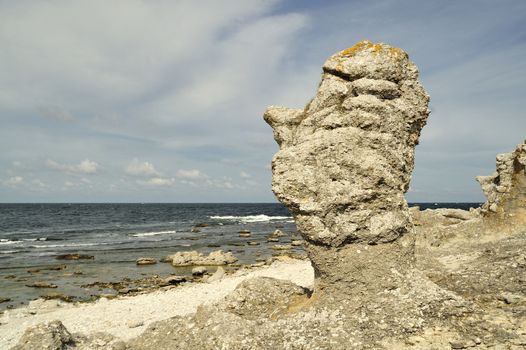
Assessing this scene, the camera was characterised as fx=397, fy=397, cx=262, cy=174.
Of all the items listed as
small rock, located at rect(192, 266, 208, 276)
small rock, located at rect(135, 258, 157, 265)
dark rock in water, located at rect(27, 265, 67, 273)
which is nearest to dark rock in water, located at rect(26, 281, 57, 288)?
dark rock in water, located at rect(27, 265, 67, 273)

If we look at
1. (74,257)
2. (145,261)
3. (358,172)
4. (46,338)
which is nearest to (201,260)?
(145,261)

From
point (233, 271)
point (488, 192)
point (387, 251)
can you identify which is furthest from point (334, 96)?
point (233, 271)

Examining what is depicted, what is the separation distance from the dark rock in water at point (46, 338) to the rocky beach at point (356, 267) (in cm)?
2

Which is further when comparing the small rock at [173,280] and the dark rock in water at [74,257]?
the dark rock in water at [74,257]

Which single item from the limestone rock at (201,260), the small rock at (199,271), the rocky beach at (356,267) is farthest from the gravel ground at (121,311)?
the rocky beach at (356,267)

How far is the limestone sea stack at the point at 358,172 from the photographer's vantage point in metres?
7.73

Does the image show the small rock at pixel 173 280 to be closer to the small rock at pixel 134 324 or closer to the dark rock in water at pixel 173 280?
the dark rock in water at pixel 173 280

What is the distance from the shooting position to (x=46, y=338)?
7512mm

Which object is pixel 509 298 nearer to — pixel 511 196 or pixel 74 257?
pixel 511 196

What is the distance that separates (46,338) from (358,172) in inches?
266

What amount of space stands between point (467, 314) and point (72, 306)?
21249 millimetres

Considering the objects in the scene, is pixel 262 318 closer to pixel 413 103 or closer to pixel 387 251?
pixel 387 251

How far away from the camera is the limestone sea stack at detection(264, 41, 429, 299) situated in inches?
304

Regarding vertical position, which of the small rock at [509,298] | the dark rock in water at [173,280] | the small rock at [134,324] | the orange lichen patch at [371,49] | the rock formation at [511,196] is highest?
the orange lichen patch at [371,49]
